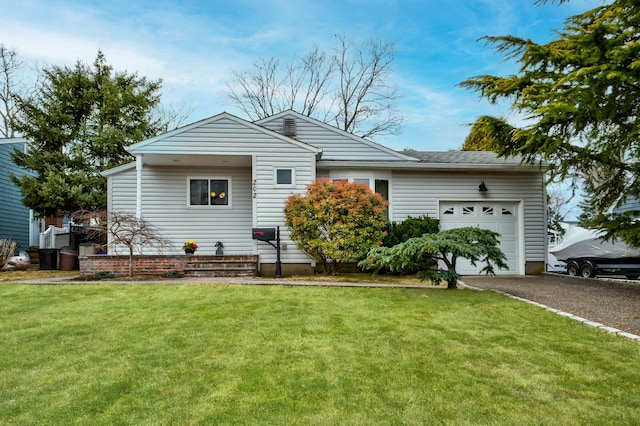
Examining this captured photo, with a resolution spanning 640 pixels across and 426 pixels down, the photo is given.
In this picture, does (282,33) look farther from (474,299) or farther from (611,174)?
(474,299)

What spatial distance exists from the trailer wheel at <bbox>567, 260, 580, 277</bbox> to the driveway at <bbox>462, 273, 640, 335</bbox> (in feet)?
6.87

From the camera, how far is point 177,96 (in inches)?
928

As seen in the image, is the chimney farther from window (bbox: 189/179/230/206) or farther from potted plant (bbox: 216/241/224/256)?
potted plant (bbox: 216/241/224/256)

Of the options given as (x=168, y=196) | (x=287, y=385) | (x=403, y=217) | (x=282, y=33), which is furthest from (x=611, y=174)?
(x=282, y=33)

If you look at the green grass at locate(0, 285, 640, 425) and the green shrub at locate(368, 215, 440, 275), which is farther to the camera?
the green shrub at locate(368, 215, 440, 275)

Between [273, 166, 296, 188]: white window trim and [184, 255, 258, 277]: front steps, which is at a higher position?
[273, 166, 296, 188]: white window trim

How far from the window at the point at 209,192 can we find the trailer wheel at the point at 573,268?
1132 cm

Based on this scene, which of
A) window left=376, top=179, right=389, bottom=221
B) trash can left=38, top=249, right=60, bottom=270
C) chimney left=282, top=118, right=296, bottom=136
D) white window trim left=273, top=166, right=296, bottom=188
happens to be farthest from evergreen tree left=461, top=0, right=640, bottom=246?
trash can left=38, top=249, right=60, bottom=270

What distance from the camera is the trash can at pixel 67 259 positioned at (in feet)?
41.1

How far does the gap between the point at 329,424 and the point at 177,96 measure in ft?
79.9

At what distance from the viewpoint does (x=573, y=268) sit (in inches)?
499

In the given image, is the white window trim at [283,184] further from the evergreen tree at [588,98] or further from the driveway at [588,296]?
the driveway at [588,296]

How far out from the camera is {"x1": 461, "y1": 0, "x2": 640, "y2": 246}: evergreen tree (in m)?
6.91

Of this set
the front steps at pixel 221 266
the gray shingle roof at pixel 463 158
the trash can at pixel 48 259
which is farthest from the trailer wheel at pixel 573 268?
the trash can at pixel 48 259
